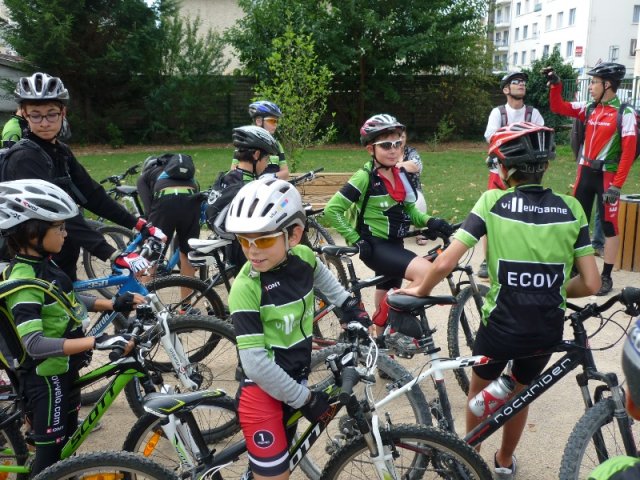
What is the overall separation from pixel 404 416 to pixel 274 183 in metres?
1.66

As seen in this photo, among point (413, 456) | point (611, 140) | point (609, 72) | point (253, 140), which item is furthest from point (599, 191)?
point (413, 456)

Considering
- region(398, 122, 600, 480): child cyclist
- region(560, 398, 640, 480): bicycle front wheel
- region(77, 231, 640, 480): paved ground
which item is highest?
region(398, 122, 600, 480): child cyclist

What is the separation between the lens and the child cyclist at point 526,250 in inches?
115

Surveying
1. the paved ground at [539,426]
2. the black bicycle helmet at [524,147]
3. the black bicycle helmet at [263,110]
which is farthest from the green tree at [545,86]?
the black bicycle helmet at [524,147]

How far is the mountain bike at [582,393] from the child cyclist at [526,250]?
0.10 metres

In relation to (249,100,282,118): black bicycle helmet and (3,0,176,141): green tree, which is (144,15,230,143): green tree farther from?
(249,100,282,118): black bicycle helmet

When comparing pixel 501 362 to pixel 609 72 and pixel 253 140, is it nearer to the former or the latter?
pixel 253 140

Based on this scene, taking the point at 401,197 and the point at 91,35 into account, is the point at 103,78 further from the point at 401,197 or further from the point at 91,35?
the point at 401,197

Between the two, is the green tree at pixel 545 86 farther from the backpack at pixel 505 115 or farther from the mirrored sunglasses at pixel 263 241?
the mirrored sunglasses at pixel 263 241

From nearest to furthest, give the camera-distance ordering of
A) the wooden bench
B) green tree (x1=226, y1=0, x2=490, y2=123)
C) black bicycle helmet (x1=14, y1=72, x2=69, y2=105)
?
black bicycle helmet (x1=14, y1=72, x2=69, y2=105) → the wooden bench → green tree (x1=226, y1=0, x2=490, y2=123)

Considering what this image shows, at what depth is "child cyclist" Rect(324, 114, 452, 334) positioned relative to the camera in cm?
443

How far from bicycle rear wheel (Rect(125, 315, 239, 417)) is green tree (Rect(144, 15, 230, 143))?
19.8 meters

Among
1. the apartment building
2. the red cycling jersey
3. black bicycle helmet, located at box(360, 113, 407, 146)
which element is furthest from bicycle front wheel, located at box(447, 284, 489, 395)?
the apartment building

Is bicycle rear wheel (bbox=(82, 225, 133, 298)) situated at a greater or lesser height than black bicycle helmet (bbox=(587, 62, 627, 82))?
lesser
